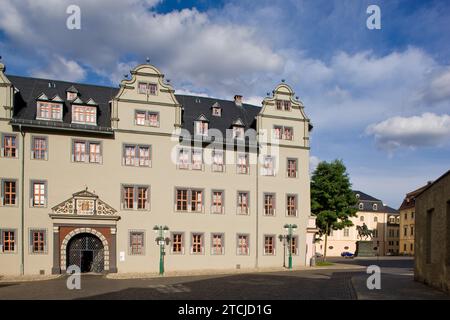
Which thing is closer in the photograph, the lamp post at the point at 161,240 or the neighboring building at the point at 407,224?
the lamp post at the point at 161,240

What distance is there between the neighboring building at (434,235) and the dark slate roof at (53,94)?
22540 millimetres

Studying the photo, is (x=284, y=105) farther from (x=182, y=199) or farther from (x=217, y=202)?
(x=182, y=199)

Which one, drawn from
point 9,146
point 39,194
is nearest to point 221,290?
point 39,194

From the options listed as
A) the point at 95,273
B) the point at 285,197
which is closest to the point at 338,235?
the point at 285,197

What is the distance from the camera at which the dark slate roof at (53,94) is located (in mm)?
32562

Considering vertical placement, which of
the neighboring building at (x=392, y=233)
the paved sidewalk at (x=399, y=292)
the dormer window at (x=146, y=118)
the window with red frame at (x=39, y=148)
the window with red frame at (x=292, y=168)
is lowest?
the neighboring building at (x=392, y=233)

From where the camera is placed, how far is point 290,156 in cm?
→ 3850

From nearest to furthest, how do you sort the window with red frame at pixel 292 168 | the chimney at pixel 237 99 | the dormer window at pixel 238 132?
the dormer window at pixel 238 132 → the window with red frame at pixel 292 168 → the chimney at pixel 237 99

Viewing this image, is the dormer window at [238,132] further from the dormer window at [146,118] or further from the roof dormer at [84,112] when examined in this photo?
the roof dormer at [84,112]

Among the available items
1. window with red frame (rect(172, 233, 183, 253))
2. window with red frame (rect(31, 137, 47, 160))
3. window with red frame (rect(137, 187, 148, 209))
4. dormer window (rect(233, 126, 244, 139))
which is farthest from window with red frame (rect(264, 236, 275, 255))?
window with red frame (rect(31, 137, 47, 160))

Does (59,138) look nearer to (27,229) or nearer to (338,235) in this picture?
(27,229)

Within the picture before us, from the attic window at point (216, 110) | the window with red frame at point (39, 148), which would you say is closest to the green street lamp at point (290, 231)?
the attic window at point (216, 110)

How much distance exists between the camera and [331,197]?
155ft
